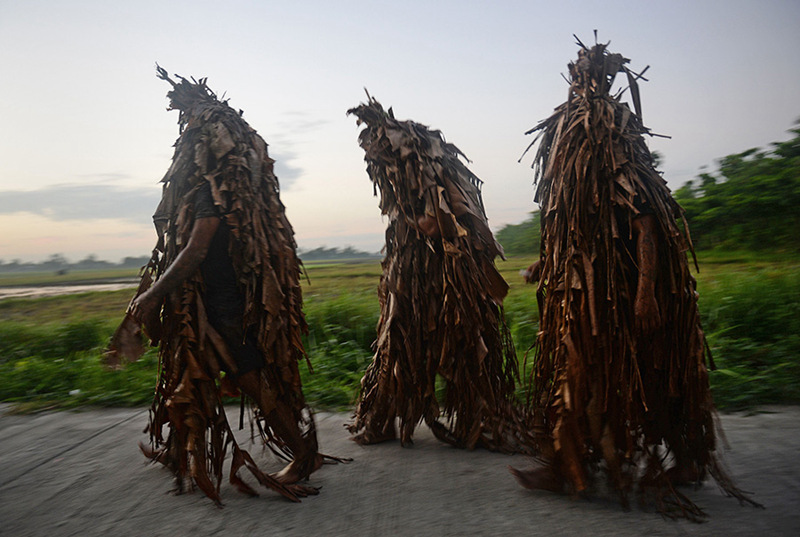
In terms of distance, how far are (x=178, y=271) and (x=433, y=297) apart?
150 centimetres

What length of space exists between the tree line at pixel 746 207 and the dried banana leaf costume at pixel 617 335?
4.13 m

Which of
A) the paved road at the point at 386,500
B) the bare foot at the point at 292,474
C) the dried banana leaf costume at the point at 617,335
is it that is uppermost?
the dried banana leaf costume at the point at 617,335

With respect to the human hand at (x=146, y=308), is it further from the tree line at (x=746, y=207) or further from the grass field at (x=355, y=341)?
the tree line at (x=746, y=207)

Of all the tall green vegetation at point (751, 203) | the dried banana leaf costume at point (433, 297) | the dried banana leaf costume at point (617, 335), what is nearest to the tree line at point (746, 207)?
the tall green vegetation at point (751, 203)

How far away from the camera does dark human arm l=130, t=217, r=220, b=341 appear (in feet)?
9.35

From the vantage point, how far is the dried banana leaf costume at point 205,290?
2.92 m

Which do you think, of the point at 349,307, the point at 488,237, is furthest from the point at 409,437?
the point at 349,307

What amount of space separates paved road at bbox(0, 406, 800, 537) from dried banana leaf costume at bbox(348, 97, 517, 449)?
0.24 metres

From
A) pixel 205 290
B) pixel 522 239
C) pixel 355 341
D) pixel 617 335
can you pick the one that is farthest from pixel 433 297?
pixel 522 239

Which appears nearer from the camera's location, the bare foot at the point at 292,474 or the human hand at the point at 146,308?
the human hand at the point at 146,308

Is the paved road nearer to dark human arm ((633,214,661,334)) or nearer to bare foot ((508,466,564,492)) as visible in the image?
bare foot ((508,466,564,492))

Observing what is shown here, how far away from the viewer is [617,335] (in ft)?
8.54

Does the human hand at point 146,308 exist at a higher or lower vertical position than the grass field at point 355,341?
higher

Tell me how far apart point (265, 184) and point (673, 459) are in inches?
100
